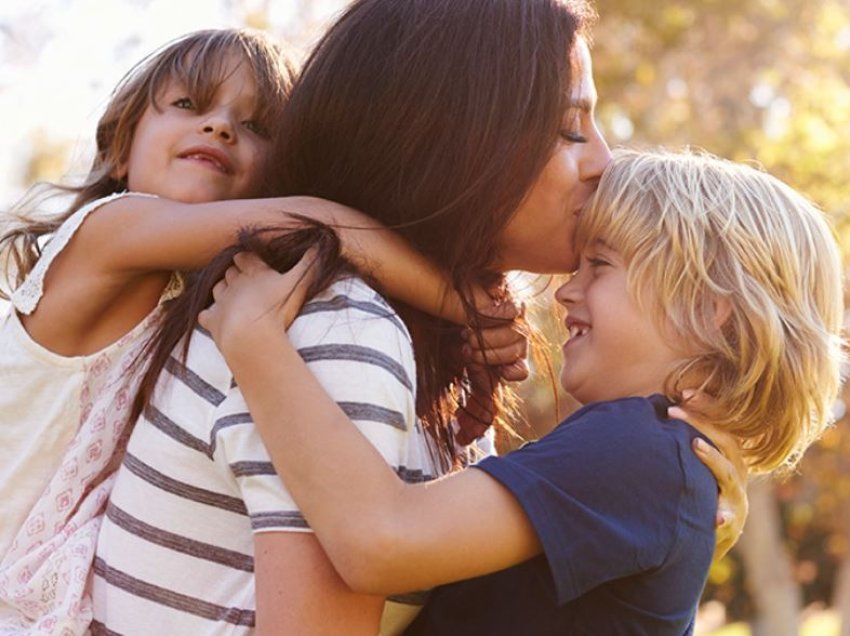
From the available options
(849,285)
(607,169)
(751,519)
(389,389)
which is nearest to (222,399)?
(389,389)

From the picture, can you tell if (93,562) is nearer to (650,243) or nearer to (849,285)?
(650,243)

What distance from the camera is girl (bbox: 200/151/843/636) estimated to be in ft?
6.25

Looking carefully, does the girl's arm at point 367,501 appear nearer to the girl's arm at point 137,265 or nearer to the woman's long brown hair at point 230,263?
the woman's long brown hair at point 230,263

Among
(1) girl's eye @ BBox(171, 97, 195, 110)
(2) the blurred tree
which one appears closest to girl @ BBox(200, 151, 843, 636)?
(1) girl's eye @ BBox(171, 97, 195, 110)

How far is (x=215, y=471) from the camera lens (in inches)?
80.5

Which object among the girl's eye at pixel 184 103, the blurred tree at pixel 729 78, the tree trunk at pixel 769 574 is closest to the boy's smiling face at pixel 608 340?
the girl's eye at pixel 184 103

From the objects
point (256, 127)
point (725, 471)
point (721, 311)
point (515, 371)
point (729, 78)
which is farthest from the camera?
point (729, 78)

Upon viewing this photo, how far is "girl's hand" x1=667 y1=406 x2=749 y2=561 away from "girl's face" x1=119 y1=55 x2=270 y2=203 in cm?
123

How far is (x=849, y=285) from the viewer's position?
376 inches

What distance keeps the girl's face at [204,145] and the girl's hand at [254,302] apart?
853 millimetres

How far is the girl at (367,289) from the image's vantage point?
6.42 feet

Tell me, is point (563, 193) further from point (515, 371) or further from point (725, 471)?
point (725, 471)

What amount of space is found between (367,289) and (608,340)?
0.51m

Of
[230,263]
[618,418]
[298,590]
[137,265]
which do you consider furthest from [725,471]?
[137,265]
